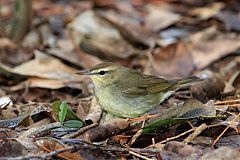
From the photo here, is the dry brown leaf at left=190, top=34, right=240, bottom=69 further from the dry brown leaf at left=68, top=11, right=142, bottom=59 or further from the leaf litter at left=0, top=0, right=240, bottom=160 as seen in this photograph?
the dry brown leaf at left=68, top=11, right=142, bottom=59

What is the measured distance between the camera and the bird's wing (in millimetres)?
6172

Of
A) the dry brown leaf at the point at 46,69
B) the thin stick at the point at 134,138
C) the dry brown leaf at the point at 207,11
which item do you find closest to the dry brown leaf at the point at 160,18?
the dry brown leaf at the point at 207,11

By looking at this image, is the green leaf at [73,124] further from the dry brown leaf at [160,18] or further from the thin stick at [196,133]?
the dry brown leaf at [160,18]

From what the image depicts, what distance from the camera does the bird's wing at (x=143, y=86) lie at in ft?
20.2

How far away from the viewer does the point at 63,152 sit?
4.23m

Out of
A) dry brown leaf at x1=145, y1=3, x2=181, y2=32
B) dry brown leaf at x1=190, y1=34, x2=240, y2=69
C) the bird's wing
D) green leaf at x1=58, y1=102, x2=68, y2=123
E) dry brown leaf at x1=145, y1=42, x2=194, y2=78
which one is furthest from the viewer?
dry brown leaf at x1=145, y1=3, x2=181, y2=32

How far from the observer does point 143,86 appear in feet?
20.5

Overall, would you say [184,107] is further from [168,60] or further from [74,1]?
[74,1]

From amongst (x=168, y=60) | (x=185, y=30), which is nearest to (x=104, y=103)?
(x=168, y=60)

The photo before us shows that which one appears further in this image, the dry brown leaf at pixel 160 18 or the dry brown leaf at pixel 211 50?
the dry brown leaf at pixel 160 18

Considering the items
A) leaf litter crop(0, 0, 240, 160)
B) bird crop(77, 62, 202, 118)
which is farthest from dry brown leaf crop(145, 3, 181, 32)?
bird crop(77, 62, 202, 118)

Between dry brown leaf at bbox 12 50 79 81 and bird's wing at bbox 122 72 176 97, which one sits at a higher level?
bird's wing at bbox 122 72 176 97

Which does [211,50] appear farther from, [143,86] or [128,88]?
[128,88]

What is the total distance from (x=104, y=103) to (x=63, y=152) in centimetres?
169
